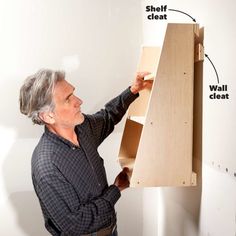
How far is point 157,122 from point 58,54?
0.83 meters

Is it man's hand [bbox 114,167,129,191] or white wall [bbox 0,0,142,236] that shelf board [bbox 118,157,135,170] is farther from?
white wall [bbox 0,0,142,236]

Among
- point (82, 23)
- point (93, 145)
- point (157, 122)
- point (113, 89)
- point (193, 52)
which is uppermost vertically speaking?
point (82, 23)

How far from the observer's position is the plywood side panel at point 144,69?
141 cm

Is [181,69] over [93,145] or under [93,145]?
over

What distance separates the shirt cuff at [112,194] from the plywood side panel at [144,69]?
0.39 metres

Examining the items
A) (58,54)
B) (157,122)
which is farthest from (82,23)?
(157,122)

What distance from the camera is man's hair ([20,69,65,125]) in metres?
1.21

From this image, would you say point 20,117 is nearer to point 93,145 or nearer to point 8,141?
point 8,141

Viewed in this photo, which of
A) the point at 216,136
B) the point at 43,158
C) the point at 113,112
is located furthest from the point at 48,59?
the point at 216,136

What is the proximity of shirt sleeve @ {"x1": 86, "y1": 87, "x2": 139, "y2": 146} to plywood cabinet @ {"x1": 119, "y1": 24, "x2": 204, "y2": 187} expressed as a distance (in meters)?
0.28

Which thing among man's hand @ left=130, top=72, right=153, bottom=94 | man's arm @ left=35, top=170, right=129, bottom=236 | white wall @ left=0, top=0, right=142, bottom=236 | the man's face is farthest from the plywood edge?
white wall @ left=0, top=0, right=142, bottom=236

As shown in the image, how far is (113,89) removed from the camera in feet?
5.97

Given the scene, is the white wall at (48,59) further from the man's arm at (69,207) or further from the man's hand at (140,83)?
the man's arm at (69,207)

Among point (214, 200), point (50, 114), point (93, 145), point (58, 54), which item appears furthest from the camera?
point (58, 54)
